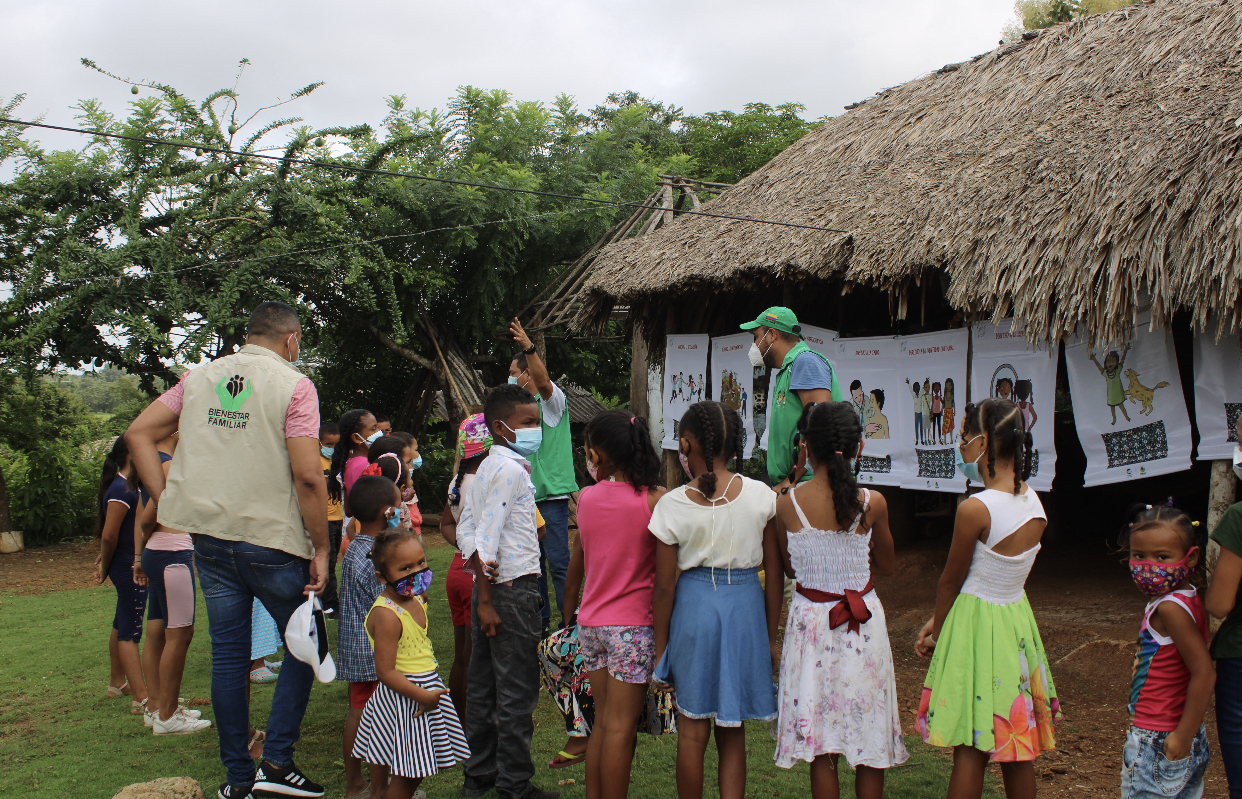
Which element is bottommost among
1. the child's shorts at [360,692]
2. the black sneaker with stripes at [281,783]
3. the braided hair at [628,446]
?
the black sneaker with stripes at [281,783]

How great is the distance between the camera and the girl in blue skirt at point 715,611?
116 inches

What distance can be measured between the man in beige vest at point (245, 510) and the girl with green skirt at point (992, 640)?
7.69ft

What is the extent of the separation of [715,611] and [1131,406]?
13.3 feet

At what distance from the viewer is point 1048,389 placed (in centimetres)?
601

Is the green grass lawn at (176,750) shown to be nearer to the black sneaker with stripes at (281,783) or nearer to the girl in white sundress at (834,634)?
the black sneaker with stripes at (281,783)

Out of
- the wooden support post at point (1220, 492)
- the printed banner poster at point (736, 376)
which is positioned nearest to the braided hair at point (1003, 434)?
the wooden support post at point (1220, 492)

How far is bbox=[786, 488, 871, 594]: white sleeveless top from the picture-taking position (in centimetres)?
293

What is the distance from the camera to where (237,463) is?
3.44 meters

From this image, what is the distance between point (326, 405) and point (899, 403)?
39.7 feet

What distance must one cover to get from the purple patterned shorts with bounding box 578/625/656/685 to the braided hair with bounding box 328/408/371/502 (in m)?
2.75

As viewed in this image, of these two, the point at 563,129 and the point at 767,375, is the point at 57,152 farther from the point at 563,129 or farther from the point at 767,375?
the point at 767,375

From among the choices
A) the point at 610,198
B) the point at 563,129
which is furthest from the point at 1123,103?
the point at 563,129

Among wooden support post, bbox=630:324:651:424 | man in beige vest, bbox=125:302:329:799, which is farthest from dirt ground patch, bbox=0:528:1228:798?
wooden support post, bbox=630:324:651:424

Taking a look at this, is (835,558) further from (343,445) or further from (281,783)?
(343,445)
